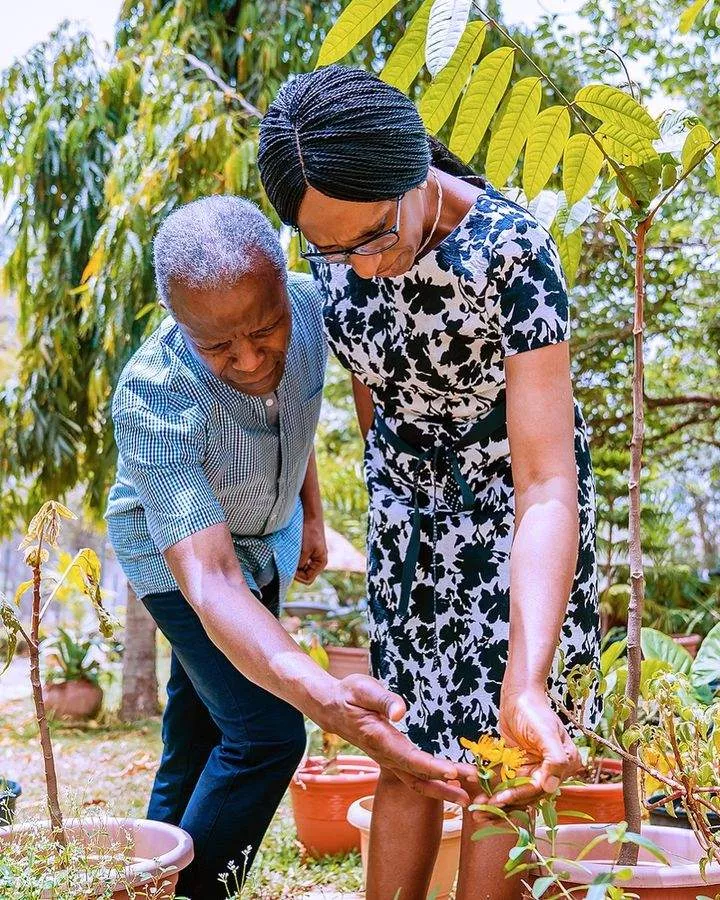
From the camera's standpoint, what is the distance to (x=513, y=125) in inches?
61.5

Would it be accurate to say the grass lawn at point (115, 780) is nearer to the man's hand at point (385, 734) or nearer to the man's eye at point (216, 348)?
the man's hand at point (385, 734)

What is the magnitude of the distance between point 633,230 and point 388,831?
1098mm

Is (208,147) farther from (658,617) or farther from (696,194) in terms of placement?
(658,617)

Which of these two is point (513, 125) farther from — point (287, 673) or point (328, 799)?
point (328, 799)

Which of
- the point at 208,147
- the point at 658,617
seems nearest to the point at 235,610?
the point at 208,147

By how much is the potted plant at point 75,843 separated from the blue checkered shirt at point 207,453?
0.65 ft

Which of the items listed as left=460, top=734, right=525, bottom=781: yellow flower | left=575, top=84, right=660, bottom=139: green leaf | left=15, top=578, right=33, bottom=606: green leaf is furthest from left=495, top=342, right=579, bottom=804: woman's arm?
left=15, top=578, right=33, bottom=606: green leaf

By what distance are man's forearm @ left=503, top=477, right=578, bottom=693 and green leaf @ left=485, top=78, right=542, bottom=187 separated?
1.65 ft

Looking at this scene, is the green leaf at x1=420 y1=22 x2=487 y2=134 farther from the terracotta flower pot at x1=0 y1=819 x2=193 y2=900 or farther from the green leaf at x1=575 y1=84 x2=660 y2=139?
the terracotta flower pot at x1=0 y1=819 x2=193 y2=900

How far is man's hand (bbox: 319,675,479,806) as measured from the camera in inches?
48.9

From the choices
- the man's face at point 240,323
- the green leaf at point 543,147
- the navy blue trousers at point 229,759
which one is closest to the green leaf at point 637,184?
the green leaf at point 543,147

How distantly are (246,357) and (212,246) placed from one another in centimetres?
19

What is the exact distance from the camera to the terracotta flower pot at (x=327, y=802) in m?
3.20

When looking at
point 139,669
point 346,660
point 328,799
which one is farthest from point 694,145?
point 139,669
